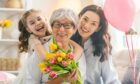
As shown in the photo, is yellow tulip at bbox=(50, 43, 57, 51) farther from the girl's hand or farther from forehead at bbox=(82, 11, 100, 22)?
forehead at bbox=(82, 11, 100, 22)

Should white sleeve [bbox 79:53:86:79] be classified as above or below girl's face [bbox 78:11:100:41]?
below

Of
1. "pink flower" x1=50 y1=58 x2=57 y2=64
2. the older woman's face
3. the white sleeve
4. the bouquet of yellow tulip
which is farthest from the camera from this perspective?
the bouquet of yellow tulip

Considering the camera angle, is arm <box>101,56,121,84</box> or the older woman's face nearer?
the older woman's face

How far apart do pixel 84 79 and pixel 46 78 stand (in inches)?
11.2

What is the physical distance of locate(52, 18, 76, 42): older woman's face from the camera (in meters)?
1.98

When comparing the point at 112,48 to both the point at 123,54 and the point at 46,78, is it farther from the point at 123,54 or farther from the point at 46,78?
the point at 46,78

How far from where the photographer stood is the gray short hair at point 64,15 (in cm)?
200

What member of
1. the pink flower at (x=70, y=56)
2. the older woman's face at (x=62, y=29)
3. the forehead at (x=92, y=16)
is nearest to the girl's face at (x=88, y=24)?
the forehead at (x=92, y=16)

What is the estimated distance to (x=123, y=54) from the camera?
2443 mm

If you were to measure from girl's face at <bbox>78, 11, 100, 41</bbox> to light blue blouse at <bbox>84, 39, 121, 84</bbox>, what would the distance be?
0.19 feet

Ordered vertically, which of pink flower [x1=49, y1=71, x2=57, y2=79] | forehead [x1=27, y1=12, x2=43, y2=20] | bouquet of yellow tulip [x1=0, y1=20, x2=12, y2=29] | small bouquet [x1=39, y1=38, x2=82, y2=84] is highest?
forehead [x1=27, y1=12, x2=43, y2=20]

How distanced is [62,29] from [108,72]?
19.9 inches

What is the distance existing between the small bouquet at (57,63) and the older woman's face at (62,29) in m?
0.08

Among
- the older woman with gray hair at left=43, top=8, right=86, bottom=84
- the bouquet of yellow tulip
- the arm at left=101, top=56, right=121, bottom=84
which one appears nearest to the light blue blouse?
the arm at left=101, top=56, right=121, bottom=84
